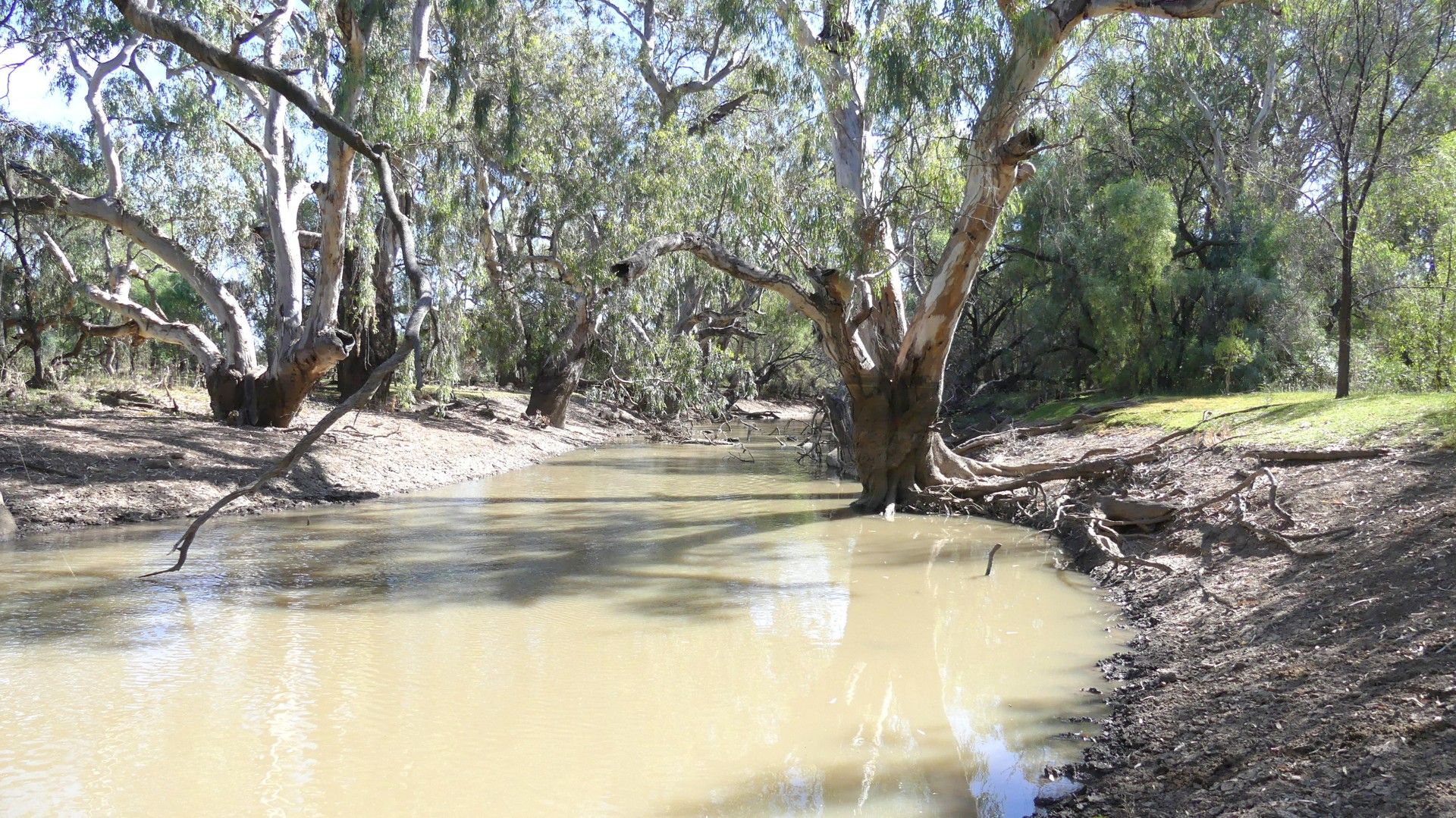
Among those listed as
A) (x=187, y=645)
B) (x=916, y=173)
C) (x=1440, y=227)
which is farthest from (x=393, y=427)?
(x=1440, y=227)

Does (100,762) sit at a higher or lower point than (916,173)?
lower

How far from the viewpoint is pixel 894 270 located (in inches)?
443

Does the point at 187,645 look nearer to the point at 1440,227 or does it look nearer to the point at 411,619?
the point at 411,619

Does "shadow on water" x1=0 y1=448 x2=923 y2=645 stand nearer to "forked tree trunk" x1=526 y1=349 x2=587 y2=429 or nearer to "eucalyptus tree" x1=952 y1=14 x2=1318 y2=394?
"eucalyptus tree" x1=952 y1=14 x2=1318 y2=394

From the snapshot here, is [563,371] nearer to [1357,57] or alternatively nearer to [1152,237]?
[1152,237]

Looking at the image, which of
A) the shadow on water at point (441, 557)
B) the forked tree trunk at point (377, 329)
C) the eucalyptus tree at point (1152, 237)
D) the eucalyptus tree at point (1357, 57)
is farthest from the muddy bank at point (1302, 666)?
the forked tree trunk at point (377, 329)

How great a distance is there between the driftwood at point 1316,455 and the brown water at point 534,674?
1.94 m

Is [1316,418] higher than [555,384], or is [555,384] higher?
[555,384]

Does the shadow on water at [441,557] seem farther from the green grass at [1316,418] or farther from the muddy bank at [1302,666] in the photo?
the green grass at [1316,418]

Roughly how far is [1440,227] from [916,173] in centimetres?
578


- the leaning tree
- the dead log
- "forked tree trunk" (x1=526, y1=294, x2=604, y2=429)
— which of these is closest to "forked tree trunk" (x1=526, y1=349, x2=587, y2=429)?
"forked tree trunk" (x1=526, y1=294, x2=604, y2=429)

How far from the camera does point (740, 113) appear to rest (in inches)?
926

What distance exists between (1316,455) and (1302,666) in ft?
13.6

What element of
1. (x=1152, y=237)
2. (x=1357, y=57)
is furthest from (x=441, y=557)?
(x=1152, y=237)
